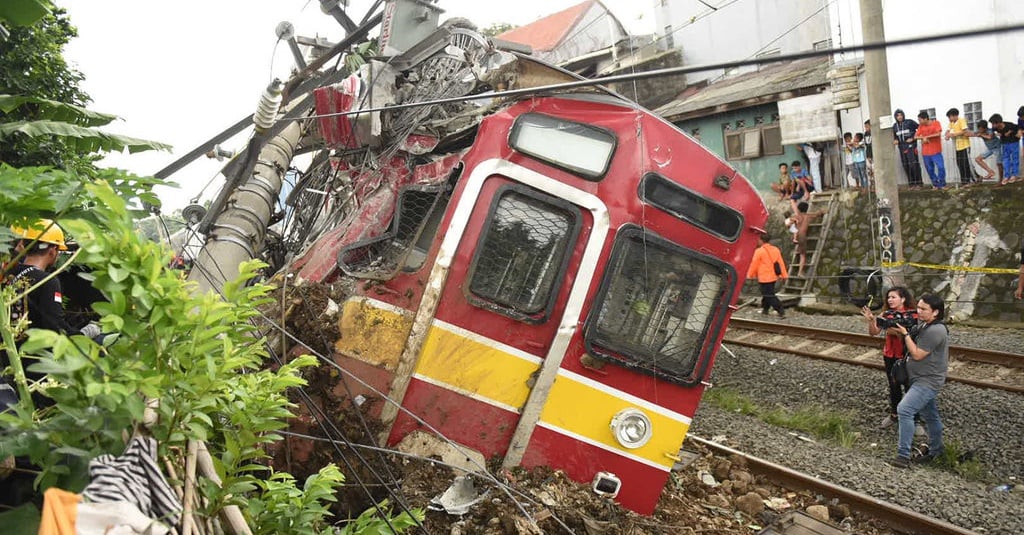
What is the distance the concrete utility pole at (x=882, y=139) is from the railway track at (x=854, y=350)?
109 centimetres

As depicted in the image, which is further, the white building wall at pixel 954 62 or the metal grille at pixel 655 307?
the white building wall at pixel 954 62

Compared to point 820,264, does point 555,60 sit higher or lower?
higher

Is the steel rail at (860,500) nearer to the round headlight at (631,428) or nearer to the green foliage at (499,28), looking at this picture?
the round headlight at (631,428)

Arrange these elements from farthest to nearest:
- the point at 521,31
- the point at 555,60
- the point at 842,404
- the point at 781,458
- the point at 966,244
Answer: the point at 521,31, the point at 555,60, the point at 966,244, the point at 842,404, the point at 781,458

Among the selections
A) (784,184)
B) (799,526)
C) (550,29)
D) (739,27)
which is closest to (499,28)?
(550,29)

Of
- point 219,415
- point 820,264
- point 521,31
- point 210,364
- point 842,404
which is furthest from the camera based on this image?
point 521,31

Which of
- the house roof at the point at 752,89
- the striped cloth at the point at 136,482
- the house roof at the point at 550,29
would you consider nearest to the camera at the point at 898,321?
the striped cloth at the point at 136,482

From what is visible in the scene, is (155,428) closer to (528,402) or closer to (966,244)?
(528,402)

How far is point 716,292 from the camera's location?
193 inches

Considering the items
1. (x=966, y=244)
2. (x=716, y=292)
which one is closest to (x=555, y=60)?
(x=966, y=244)

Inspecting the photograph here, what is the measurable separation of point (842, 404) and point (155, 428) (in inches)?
328

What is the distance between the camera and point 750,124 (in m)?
20.8

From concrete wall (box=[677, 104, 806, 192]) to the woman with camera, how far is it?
11967 mm

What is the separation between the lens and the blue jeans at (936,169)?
49.5 feet
